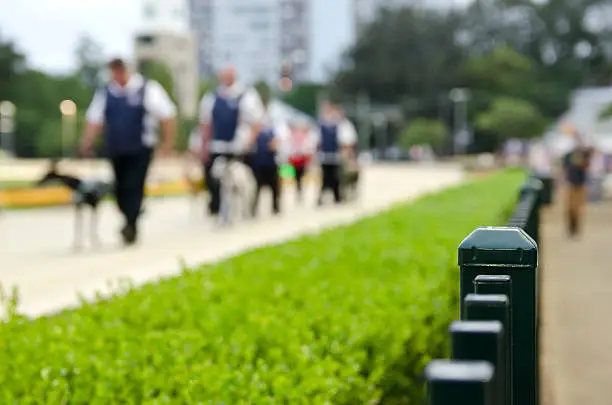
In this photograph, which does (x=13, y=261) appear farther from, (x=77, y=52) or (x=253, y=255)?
(x=77, y=52)

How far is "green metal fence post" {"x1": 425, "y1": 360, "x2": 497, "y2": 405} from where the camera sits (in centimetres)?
141

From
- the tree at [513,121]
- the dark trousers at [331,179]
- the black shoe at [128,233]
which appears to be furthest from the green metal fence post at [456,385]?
the tree at [513,121]

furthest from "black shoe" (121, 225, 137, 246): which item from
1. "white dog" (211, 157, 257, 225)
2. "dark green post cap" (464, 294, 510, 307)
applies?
"dark green post cap" (464, 294, 510, 307)

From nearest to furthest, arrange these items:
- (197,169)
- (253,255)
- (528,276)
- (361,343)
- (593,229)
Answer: (528,276) < (361,343) < (253,255) < (593,229) < (197,169)

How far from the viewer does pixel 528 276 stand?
2.44 metres

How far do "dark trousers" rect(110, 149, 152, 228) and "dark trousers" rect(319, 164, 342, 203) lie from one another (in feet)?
31.5

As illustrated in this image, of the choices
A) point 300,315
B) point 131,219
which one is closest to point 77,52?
point 131,219

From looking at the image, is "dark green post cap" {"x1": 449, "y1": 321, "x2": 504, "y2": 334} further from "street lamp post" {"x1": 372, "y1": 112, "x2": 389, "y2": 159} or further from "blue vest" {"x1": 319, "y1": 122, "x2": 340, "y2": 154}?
"street lamp post" {"x1": 372, "y1": 112, "x2": 389, "y2": 159}

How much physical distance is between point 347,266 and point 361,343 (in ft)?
7.26

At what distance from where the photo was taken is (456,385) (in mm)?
1406

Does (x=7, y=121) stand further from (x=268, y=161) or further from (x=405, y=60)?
(x=268, y=161)

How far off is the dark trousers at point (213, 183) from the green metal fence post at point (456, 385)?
13.9 m

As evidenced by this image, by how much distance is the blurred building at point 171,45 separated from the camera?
100062mm

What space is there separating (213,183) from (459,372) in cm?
1450
